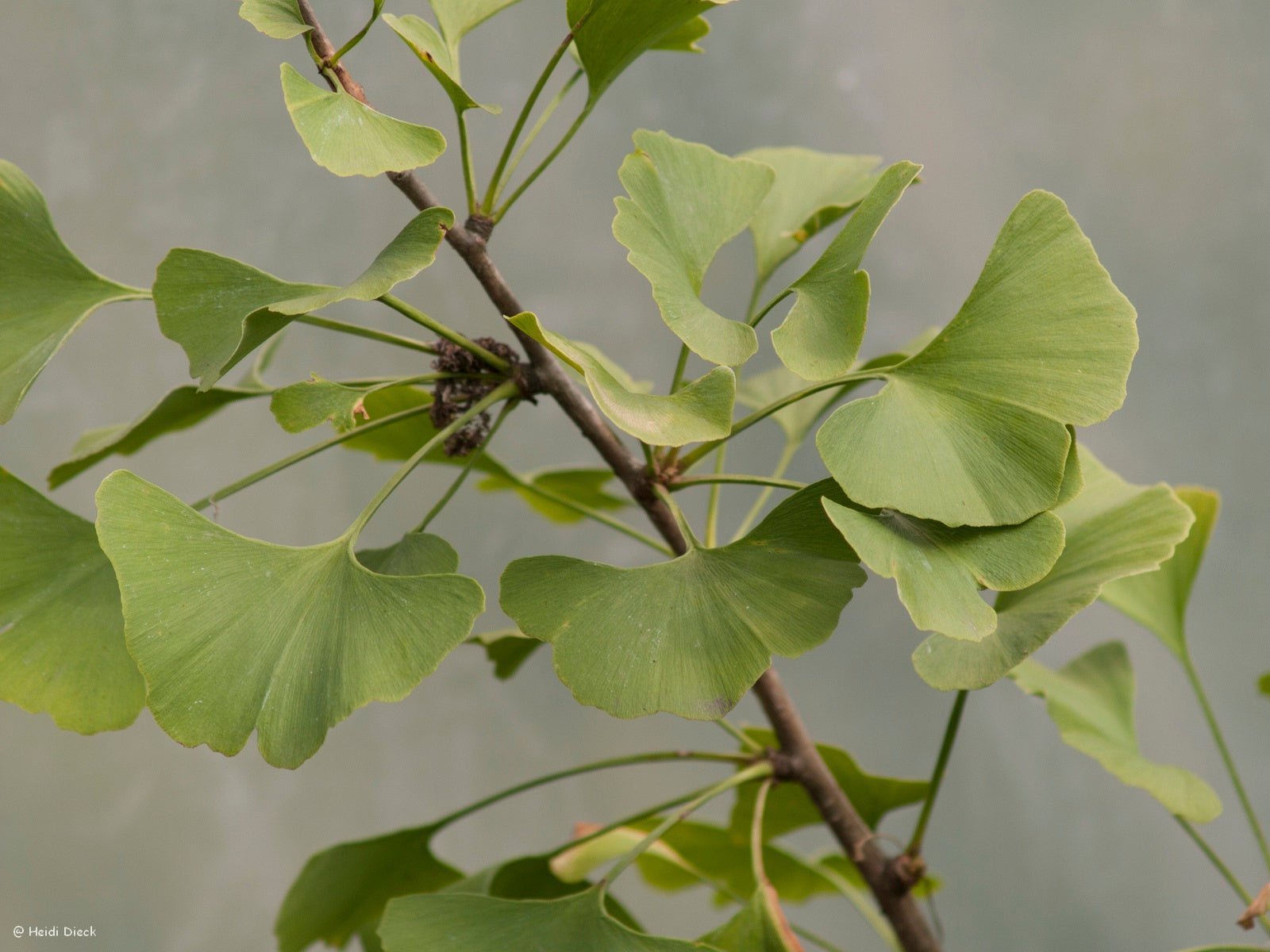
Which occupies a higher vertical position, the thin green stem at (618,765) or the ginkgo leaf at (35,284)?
the ginkgo leaf at (35,284)

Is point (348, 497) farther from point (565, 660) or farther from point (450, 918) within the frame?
point (565, 660)

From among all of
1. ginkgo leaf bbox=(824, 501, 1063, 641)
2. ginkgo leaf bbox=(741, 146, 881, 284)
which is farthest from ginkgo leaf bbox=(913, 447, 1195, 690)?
ginkgo leaf bbox=(741, 146, 881, 284)

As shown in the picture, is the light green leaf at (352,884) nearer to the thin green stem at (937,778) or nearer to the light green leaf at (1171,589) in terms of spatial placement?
the thin green stem at (937,778)

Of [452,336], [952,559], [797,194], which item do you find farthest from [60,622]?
[797,194]

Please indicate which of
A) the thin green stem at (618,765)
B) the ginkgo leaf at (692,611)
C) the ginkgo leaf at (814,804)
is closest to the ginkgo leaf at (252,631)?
the ginkgo leaf at (692,611)

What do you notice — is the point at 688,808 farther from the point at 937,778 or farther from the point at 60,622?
the point at 60,622

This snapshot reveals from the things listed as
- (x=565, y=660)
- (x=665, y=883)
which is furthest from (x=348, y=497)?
(x=565, y=660)

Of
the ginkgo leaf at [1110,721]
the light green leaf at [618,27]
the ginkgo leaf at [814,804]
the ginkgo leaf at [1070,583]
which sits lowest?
the ginkgo leaf at [814,804]
